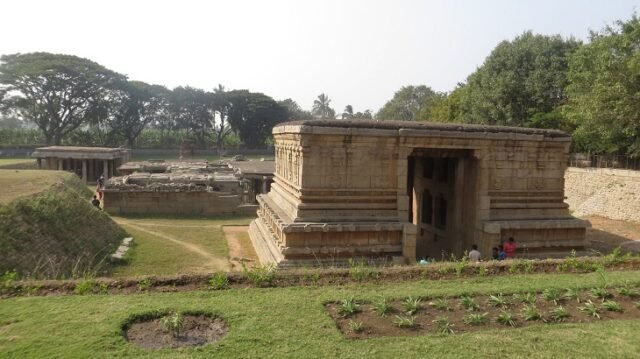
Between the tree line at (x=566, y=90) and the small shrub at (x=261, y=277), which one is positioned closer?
the small shrub at (x=261, y=277)

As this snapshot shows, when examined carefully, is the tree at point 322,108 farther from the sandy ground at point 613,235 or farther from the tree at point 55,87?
the sandy ground at point 613,235

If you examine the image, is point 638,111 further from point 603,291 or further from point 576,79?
point 603,291

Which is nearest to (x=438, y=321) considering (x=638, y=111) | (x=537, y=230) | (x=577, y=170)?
(x=537, y=230)

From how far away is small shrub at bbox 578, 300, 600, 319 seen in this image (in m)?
7.52

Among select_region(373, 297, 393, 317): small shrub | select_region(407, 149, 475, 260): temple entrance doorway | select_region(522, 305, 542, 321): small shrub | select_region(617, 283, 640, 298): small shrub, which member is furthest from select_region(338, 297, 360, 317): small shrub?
select_region(407, 149, 475, 260): temple entrance doorway

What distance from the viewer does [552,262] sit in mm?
10164

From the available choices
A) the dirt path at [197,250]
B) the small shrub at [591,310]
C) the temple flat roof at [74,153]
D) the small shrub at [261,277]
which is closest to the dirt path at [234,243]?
the dirt path at [197,250]

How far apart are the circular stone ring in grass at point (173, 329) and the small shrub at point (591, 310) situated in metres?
5.39

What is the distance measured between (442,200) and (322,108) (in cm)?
9934

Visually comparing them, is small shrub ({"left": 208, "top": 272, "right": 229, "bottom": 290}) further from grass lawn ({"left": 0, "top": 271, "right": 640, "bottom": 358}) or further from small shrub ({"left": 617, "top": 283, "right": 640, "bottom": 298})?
small shrub ({"left": 617, "top": 283, "right": 640, "bottom": 298})

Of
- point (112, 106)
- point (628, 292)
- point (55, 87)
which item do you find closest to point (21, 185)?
point (628, 292)

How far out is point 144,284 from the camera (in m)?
8.19

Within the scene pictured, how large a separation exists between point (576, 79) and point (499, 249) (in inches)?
689

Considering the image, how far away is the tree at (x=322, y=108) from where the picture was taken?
116 metres
